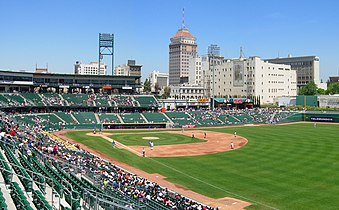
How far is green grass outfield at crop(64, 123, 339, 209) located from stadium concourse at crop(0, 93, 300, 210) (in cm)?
512

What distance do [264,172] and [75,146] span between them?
20880mm

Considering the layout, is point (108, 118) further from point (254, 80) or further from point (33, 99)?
point (254, 80)

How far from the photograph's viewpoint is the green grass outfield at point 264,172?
87.5 ft

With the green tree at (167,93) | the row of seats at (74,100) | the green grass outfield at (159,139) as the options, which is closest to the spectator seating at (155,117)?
the row of seats at (74,100)

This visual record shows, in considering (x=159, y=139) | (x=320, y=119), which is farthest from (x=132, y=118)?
(x=320, y=119)

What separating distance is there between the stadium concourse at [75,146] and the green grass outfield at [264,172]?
5.12m

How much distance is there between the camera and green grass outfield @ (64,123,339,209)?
26678 mm

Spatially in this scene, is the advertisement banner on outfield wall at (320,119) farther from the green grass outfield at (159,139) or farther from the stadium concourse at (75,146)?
the green grass outfield at (159,139)


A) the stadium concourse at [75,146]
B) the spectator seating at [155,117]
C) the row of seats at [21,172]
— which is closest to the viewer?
the row of seats at [21,172]

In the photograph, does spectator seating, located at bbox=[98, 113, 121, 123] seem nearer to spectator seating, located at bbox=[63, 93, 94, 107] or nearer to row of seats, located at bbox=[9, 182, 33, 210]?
spectator seating, located at bbox=[63, 93, 94, 107]

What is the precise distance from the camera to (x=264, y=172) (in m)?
34.4

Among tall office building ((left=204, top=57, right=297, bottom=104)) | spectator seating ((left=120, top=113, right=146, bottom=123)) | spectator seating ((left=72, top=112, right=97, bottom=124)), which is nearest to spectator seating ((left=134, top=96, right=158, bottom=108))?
spectator seating ((left=120, top=113, right=146, bottom=123))

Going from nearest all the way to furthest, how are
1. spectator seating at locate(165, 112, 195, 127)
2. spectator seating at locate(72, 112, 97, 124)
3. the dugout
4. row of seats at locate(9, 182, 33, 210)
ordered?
row of seats at locate(9, 182, 33, 210) < spectator seating at locate(72, 112, 97, 124) < the dugout < spectator seating at locate(165, 112, 195, 127)

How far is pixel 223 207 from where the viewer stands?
963 inches
